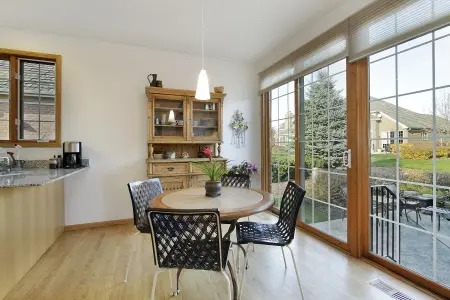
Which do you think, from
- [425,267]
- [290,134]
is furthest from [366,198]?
[290,134]

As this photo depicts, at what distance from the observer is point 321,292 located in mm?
1938

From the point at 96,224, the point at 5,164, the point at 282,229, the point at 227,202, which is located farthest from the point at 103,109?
the point at 282,229

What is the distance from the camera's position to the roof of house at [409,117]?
1.91m

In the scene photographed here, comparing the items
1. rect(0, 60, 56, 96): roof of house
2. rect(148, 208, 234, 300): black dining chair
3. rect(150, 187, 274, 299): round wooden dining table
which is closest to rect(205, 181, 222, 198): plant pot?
rect(150, 187, 274, 299): round wooden dining table

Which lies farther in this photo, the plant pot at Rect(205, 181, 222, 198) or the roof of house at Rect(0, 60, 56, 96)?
the roof of house at Rect(0, 60, 56, 96)

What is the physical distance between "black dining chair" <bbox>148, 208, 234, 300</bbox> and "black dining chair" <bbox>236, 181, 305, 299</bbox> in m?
0.49

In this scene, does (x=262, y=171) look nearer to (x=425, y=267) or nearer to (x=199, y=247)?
(x=425, y=267)

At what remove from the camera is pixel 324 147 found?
3010 mm

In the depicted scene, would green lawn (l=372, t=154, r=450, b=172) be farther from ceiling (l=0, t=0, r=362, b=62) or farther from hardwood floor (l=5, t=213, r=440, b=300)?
ceiling (l=0, t=0, r=362, b=62)

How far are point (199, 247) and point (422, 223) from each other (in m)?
1.90

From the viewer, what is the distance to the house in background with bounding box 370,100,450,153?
1979 mm

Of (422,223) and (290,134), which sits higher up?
(290,134)

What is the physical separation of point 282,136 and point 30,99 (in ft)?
11.9

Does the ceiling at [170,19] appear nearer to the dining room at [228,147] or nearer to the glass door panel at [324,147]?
the dining room at [228,147]
